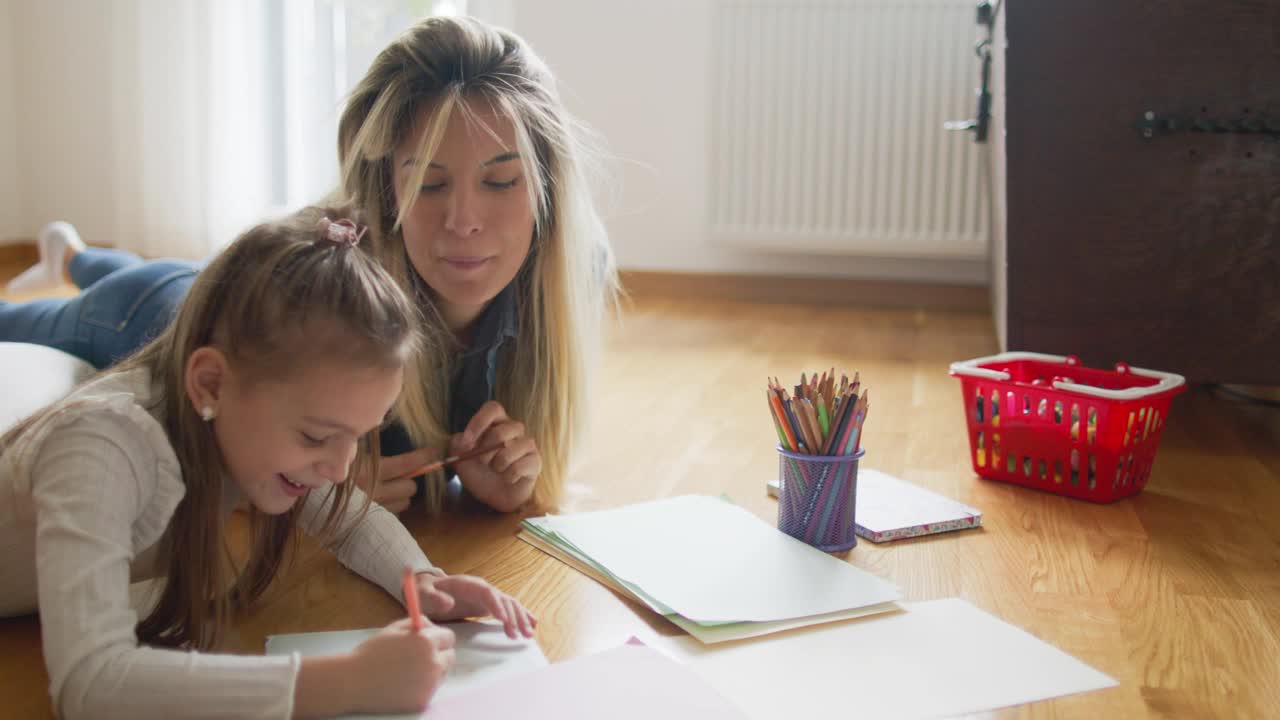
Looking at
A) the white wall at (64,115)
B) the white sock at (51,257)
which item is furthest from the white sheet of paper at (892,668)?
the white wall at (64,115)

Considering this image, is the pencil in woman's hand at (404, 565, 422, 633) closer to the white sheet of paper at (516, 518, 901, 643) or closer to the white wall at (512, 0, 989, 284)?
the white sheet of paper at (516, 518, 901, 643)

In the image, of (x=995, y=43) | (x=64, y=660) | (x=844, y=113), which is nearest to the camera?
(x=64, y=660)

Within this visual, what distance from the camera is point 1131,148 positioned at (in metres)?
1.60

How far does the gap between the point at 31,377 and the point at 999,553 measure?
1.04 metres

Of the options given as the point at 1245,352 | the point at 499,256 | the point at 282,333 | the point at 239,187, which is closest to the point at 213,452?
the point at 282,333

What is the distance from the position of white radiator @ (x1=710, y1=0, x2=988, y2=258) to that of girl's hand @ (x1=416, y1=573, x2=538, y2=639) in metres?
2.35

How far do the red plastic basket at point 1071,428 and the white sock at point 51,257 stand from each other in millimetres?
1511

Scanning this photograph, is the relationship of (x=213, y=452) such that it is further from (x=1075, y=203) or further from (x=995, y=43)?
(x=995, y=43)

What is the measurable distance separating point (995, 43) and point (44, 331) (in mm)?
1561

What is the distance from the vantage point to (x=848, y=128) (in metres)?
3.11

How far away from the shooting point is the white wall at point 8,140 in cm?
370

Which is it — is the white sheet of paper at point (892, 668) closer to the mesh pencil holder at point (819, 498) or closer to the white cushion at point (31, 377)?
the mesh pencil holder at point (819, 498)

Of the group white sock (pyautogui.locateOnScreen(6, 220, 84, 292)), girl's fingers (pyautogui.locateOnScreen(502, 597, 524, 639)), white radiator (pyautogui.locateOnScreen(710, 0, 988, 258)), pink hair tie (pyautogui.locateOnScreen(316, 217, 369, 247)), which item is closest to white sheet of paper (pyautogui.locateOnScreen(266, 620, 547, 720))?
girl's fingers (pyautogui.locateOnScreen(502, 597, 524, 639))

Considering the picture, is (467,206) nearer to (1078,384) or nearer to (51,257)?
(1078,384)
